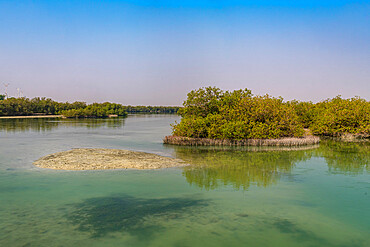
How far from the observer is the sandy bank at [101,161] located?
20203mm

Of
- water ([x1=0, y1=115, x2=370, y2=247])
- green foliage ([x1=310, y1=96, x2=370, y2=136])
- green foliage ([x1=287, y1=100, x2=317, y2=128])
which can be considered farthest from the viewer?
green foliage ([x1=287, y1=100, x2=317, y2=128])

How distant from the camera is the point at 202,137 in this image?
109 feet

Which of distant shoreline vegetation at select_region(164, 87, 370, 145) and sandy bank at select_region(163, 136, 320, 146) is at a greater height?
distant shoreline vegetation at select_region(164, 87, 370, 145)

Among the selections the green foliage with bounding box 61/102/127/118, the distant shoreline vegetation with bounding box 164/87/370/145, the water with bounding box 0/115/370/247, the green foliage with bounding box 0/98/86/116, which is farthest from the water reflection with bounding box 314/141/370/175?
the green foliage with bounding box 0/98/86/116

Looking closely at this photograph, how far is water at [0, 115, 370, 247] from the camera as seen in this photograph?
1000cm

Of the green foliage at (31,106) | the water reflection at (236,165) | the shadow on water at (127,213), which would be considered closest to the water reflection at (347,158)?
the water reflection at (236,165)

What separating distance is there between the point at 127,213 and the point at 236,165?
11.7m

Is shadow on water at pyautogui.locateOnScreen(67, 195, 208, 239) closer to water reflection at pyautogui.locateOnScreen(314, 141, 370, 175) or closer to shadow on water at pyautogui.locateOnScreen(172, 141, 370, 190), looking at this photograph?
shadow on water at pyautogui.locateOnScreen(172, 141, 370, 190)

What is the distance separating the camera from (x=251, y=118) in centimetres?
3400

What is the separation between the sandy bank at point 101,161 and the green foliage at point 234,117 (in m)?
9.93

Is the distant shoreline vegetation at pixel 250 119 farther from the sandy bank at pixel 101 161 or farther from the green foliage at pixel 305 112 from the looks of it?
the sandy bank at pixel 101 161

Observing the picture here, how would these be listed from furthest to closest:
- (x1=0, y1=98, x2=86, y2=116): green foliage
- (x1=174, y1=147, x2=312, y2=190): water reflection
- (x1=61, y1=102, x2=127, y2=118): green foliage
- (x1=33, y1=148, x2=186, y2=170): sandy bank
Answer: (x1=61, y1=102, x2=127, y2=118): green foliage, (x1=0, y1=98, x2=86, y2=116): green foliage, (x1=33, y1=148, x2=186, y2=170): sandy bank, (x1=174, y1=147, x2=312, y2=190): water reflection

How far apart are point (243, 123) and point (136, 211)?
22102mm

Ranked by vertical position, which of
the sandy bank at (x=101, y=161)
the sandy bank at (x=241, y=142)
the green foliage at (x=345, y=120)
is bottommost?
the sandy bank at (x=101, y=161)
